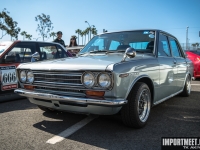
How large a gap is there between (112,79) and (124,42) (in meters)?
1.53

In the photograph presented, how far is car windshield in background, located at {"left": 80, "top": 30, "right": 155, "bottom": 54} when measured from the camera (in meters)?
3.68

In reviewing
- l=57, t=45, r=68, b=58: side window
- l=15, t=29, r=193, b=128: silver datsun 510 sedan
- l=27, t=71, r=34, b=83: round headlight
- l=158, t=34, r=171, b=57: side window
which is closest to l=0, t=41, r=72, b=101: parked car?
l=57, t=45, r=68, b=58: side window

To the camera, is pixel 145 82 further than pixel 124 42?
No

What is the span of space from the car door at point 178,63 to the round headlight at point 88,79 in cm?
237

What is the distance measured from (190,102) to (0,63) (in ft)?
15.0

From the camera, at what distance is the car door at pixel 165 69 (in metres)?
3.55

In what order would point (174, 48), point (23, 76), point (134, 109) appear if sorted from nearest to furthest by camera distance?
1. point (134, 109)
2. point (23, 76)
3. point (174, 48)

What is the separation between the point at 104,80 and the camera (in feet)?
8.36

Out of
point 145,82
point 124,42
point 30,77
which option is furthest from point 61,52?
point 145,82

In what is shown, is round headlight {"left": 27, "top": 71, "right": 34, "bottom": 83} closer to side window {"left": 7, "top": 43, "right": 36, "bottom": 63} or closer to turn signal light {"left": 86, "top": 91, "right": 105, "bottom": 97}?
turn signal light {"left": 86, "top": 91, "right": 105, "bottom": 97}

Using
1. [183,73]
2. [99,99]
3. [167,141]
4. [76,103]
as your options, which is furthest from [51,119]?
[183,73]

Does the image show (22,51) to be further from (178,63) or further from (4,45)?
(178,63)

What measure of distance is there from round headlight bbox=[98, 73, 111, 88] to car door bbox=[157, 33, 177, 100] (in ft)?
4.34

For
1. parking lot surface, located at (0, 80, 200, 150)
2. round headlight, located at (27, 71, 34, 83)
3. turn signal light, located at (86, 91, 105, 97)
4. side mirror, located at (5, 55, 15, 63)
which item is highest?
side mirror, located at (5, 55, 15, 63)
